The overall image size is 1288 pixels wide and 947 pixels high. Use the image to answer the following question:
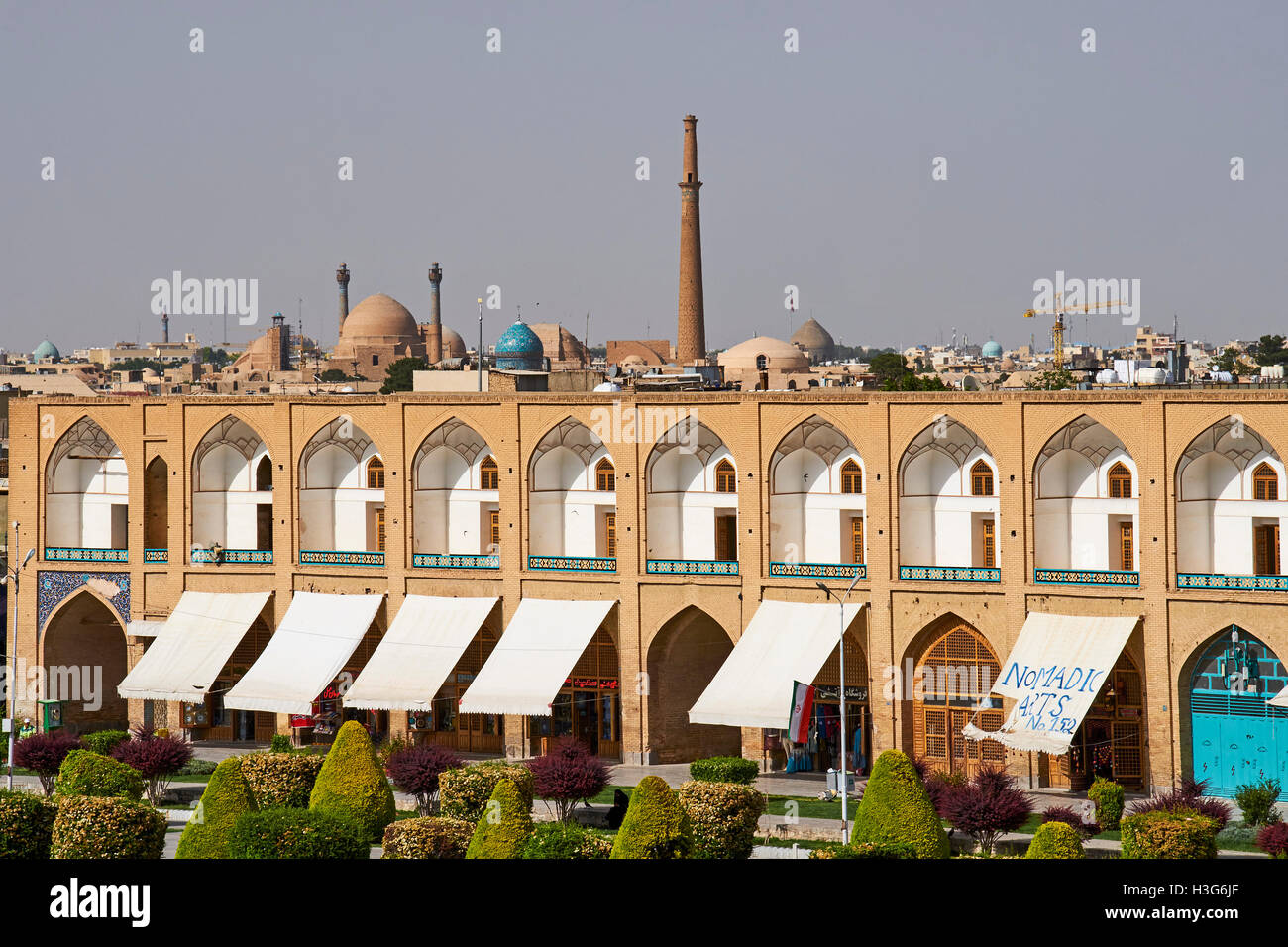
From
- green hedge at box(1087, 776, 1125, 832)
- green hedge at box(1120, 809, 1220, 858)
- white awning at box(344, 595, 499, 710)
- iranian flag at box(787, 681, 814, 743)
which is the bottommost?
green hedge at box(1087, 776, 1125, 832)

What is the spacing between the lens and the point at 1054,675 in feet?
126

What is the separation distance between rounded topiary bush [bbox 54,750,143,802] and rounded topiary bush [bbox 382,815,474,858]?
7.67 metres

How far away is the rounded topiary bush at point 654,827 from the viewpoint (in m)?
27.6

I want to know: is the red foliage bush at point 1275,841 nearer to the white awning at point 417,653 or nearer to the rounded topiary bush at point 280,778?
the rounded topiary bush at point 280,778

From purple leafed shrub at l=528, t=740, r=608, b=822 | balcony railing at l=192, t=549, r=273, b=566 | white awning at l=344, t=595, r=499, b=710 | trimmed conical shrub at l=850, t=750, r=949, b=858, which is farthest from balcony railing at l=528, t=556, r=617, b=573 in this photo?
trimmed conical shrub at l=850, t=750, r=949, b=858

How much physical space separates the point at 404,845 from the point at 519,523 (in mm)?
15765

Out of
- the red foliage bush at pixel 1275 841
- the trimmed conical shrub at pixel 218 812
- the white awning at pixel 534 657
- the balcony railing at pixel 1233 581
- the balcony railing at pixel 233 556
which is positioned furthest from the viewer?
the balcony railing at pixel 233 556

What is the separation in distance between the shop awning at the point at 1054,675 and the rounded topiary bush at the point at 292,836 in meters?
14.2

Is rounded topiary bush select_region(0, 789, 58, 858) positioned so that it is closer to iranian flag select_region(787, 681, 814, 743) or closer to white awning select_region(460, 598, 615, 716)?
white awning select_region(460, 598, 615, 716)

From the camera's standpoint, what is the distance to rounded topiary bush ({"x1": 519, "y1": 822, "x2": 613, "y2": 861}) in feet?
90.3

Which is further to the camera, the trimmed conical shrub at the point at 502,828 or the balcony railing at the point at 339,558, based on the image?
the balcony railing at the point at 339,558

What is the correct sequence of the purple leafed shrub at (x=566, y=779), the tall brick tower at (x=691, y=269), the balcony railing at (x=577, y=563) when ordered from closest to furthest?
1. the purple leafed shrub at (x=566, y=779)
2. the balcony railing at (x=577, y=563)
3. the tall brick tower at (x=691, y=269)

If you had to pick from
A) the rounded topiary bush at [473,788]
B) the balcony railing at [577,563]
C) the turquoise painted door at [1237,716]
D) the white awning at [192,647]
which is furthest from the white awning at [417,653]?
the turquoise painted door at [1237,716]
